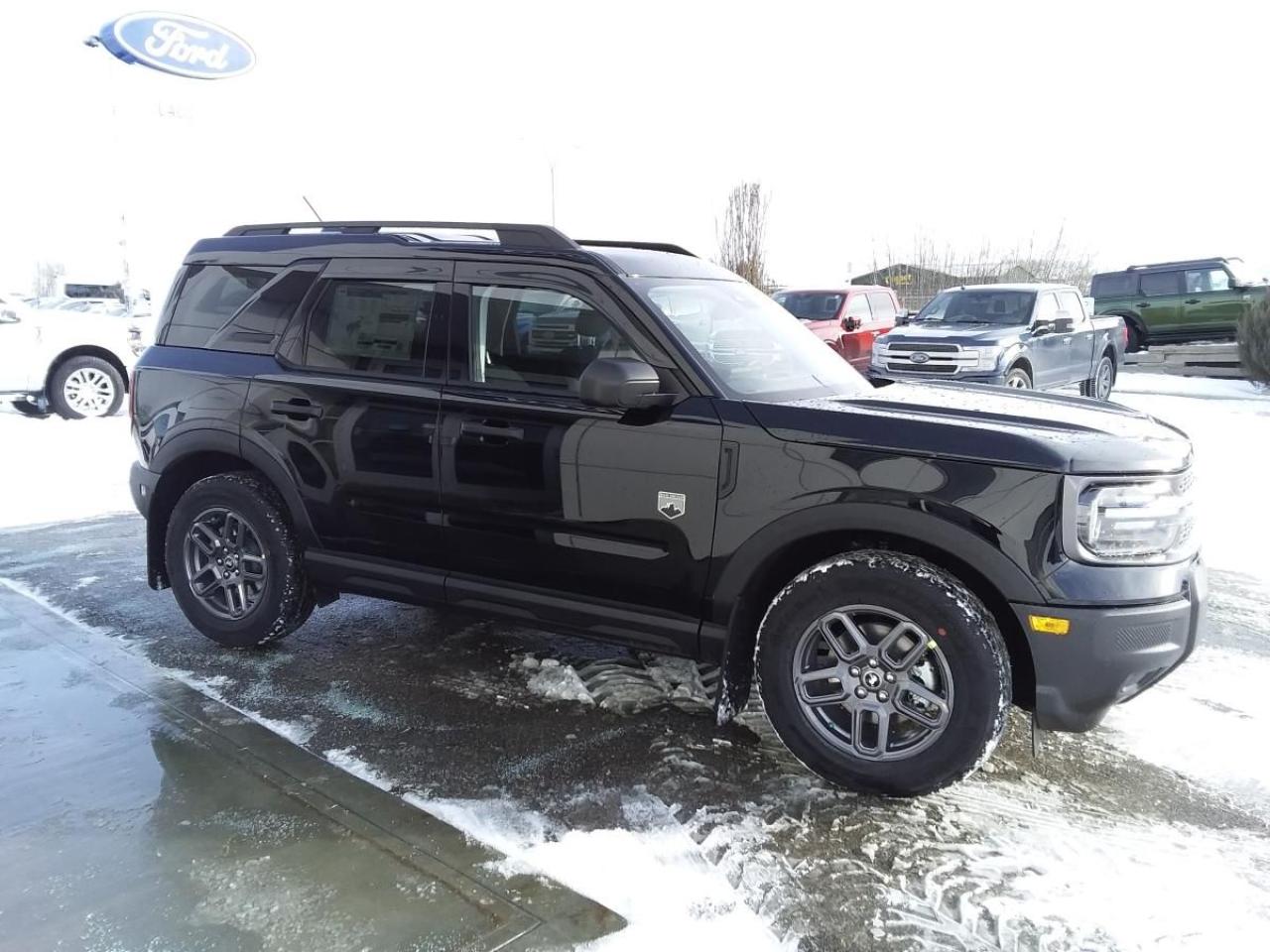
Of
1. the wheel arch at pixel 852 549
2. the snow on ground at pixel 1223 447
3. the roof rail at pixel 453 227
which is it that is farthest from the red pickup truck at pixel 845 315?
the wheel arch at pixel 852 549

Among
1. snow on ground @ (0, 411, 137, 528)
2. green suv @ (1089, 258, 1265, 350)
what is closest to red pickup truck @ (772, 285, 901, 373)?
green suv @ (1089, 258, 1265, 350)

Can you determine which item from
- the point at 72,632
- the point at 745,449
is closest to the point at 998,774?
the point at 745,449

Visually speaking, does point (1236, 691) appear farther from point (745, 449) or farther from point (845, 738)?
point (745, 449)

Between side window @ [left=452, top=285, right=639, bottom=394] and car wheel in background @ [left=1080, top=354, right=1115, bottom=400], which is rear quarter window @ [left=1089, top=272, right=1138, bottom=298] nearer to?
car wheel in background @ [left=1080, top=354, right=1115, bottom=400]

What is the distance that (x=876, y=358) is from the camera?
13188mm

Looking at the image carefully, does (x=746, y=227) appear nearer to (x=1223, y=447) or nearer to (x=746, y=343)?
(x=1223, y=447)

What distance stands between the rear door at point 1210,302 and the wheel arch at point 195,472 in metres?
20.5

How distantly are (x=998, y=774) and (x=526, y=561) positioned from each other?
1.84 metres

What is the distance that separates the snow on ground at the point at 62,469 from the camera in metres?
7.36

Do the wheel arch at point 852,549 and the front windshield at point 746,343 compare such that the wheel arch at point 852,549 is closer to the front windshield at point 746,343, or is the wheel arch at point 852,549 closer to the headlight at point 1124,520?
the headlight at point 1124,520

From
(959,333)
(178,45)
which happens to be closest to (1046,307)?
(959,333)

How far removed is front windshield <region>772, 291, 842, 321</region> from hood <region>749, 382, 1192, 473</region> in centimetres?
1292

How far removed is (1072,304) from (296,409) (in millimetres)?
12473

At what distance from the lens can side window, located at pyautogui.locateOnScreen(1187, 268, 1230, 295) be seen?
63.8 ft
